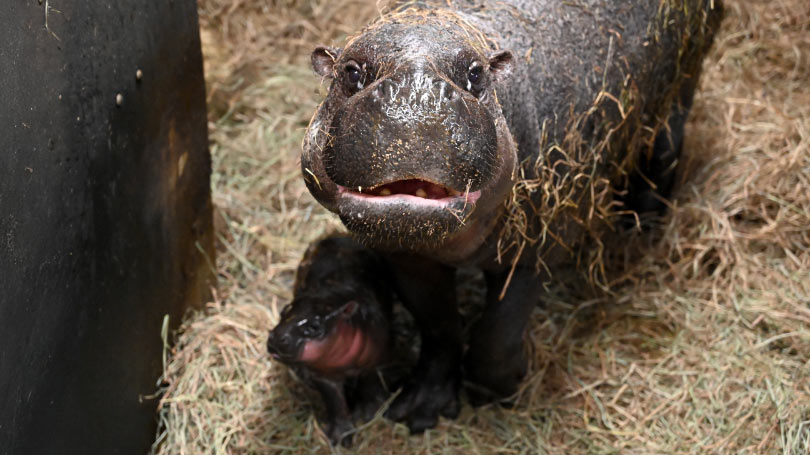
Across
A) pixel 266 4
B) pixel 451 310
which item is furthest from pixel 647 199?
pixel 266 4

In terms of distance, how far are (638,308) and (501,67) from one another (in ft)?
5.49

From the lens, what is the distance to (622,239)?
400 centimetres

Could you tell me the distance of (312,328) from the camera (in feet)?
9.70

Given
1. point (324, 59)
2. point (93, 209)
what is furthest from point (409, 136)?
point (93, 209)

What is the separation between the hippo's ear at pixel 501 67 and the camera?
2426 millimetres

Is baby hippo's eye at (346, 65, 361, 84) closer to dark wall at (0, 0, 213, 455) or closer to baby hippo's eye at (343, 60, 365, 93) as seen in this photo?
baby hippo's eye at (343, 60, 365, 93)

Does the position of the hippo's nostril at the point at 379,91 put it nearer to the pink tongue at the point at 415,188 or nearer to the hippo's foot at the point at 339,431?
the pink tongue at the point at 415,188

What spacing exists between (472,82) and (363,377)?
4.71 feet

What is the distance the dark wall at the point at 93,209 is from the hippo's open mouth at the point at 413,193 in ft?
2.60

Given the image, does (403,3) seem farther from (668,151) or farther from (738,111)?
(738,111)

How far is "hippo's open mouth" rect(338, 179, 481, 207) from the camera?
212cm

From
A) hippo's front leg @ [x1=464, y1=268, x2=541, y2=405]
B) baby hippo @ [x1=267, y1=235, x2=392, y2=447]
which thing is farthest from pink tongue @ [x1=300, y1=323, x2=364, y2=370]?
hippo's front leg @ [x1=464, y1=268, x2=541, y2=405]

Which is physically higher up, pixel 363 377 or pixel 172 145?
pixel 172 145

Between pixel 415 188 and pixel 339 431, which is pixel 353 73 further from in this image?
pixel 339 431
